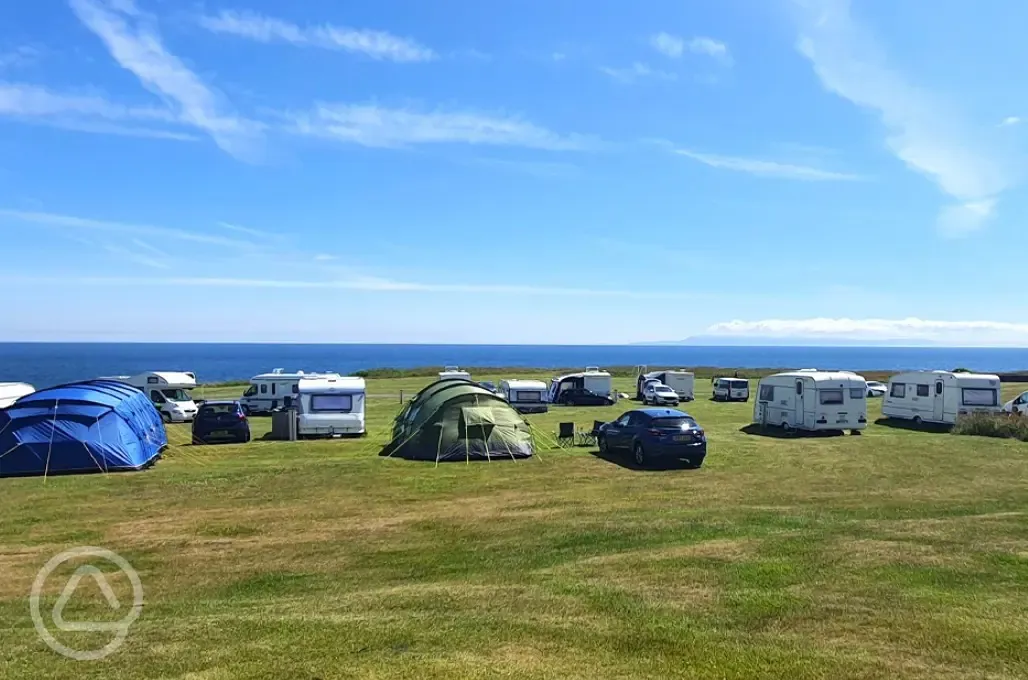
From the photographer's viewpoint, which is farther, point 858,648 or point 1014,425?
point 1014,425

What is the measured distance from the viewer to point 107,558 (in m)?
11.1

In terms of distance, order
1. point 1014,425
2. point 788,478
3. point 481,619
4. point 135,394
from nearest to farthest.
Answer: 1. point 481,619
2. point 788,478
3. point 135,394
4. point 1014,425

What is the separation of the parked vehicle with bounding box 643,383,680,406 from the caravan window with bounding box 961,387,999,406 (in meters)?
18.1

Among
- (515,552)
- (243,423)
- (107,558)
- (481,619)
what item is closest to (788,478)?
(515,552)

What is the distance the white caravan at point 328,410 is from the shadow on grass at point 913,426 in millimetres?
22529

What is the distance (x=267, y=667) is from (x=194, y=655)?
0.83 m

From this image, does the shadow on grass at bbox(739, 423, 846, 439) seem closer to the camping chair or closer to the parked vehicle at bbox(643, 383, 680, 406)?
the camping chair

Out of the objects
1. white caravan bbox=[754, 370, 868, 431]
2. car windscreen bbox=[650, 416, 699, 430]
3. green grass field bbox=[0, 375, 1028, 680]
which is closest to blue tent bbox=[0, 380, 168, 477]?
green grass field bbox=[0, 375, 1028, 680]

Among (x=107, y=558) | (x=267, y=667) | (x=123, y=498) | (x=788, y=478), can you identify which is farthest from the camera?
(x=788, y=478)

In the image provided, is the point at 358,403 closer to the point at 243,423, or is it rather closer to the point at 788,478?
the point at 243,423

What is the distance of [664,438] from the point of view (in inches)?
792

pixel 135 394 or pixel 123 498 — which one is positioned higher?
pixel 135 394

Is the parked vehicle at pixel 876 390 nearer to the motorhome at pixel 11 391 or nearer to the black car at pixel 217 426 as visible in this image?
the black car at pixel 217 426

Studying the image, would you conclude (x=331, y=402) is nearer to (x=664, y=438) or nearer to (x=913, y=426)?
(x=664, y=438)
